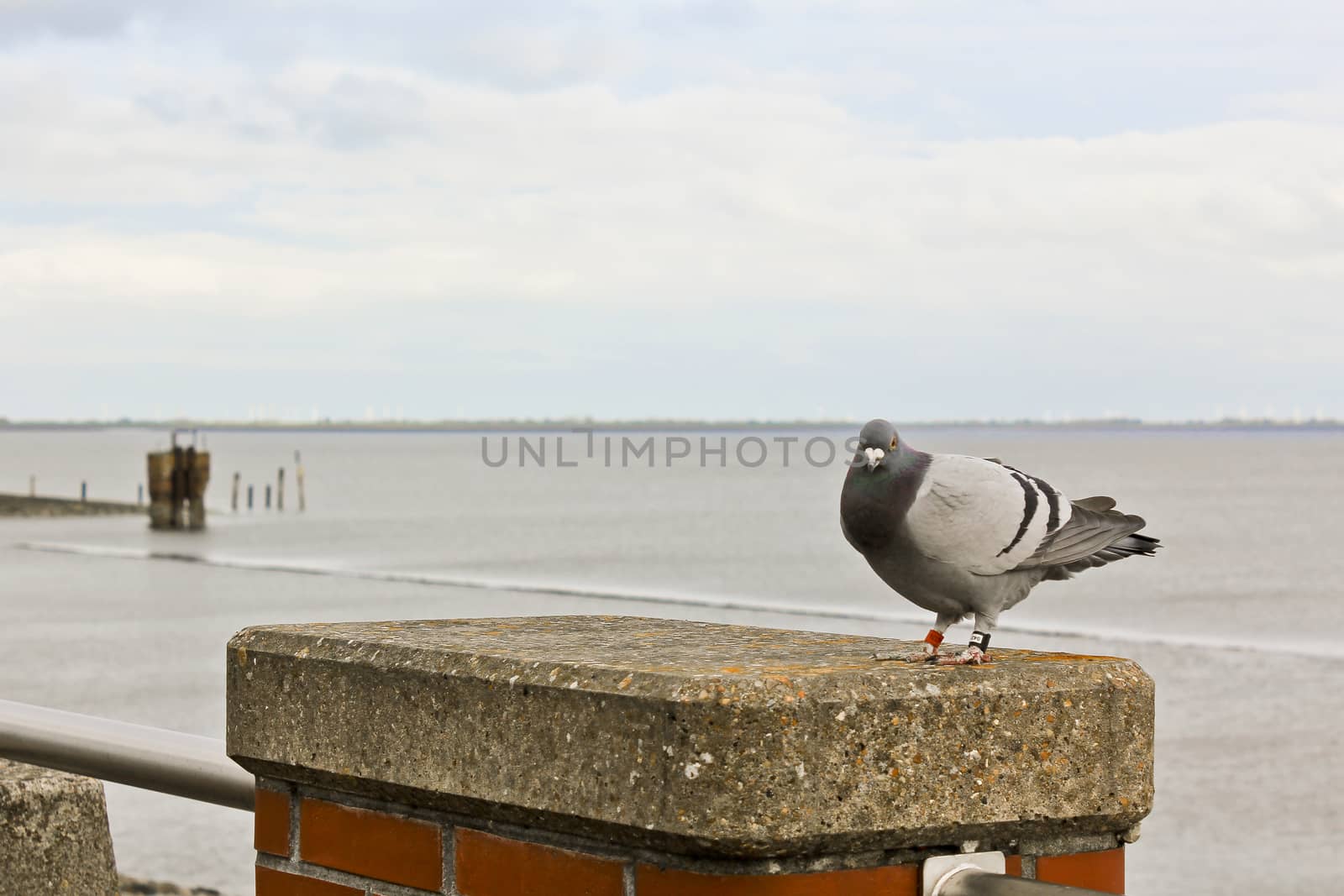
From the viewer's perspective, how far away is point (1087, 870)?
180 centimetres

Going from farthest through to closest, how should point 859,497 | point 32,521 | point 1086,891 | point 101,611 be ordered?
point 32,521 < point 101,611 < point 859,497 < point 1086,891

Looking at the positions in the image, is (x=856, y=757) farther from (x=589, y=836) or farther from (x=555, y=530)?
(x=555, y=530)

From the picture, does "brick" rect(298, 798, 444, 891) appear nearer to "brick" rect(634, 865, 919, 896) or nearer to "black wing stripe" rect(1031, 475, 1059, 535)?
"brick" rect(634, 865, 919, 896)

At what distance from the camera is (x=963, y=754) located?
166 centimetres

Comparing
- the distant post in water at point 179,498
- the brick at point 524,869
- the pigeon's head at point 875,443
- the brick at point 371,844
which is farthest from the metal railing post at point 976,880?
the distant post in water at point 179,498

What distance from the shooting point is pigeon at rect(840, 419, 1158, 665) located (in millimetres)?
2422

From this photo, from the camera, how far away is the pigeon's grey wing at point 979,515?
243 centimetres

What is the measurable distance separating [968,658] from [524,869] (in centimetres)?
58

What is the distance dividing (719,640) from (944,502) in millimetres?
513

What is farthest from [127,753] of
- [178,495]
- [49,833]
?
[178,495]

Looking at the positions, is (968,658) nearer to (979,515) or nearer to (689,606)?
(979,515)

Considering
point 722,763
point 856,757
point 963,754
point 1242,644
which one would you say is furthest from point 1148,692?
point 1242,644

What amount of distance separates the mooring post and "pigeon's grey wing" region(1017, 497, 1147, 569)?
1.98ft

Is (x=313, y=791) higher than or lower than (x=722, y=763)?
lower
